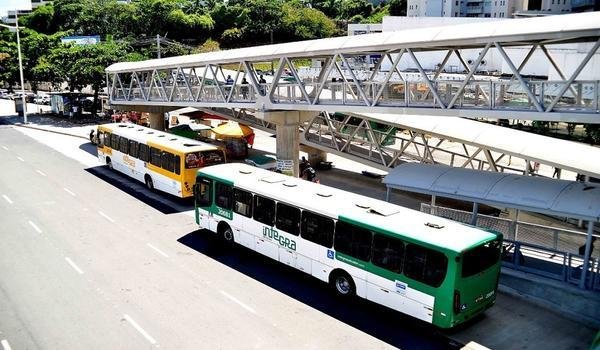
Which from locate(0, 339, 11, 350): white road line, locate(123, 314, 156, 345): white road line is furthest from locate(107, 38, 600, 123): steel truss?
locate(0, 339, 11, 350): white road line

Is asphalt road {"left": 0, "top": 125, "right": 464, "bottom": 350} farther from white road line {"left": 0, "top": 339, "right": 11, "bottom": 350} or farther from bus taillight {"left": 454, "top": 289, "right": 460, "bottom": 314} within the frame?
bus taillight {"left": 454, "top": 289, "right": 460, "bottom": 314}

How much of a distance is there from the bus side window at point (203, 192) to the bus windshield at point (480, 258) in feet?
29.4

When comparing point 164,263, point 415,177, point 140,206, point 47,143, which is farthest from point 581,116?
point 47,143

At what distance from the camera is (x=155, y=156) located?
2261 centimetres

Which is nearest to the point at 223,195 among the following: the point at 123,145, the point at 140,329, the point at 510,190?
the point at 140,329

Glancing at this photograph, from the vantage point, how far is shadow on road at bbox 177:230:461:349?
11562mm

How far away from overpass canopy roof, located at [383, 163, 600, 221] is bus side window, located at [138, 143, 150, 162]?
12.1 meters

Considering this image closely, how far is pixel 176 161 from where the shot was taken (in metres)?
21.0

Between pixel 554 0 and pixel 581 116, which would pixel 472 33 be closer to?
pixel 581 116

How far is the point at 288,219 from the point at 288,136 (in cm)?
815

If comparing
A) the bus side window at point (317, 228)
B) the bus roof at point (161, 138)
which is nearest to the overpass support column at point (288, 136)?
the bus roof at point (161, 138)

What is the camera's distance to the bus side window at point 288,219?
46.1 feet

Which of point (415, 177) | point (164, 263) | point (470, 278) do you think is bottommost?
point (164, 263)

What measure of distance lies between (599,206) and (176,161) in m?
15.0
